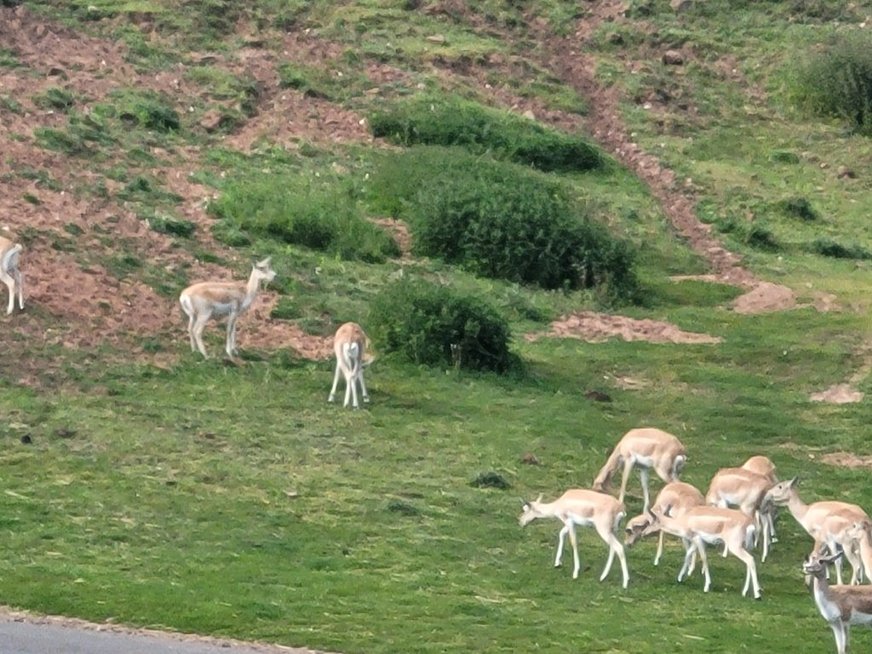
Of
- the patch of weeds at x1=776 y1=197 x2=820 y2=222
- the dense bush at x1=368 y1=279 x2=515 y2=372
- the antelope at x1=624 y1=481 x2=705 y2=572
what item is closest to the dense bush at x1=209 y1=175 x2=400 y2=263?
the dense bush at x1=368 y1=279 x2=515 y2=372

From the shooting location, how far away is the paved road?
1258 centimetres

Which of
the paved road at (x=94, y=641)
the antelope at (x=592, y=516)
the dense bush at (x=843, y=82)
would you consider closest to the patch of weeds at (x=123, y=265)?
the antelope at (x=592, y=516)

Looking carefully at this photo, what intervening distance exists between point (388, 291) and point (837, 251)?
42.2 feet

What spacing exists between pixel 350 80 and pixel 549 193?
8641 millimetres

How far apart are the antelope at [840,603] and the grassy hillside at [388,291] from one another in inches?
32.8

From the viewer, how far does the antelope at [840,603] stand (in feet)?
42.9

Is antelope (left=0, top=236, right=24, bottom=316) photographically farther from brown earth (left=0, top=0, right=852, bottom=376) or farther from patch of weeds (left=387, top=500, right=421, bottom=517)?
patch of weeds (left=387, top=500, right=421, bottom=517)

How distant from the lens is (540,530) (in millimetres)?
17234

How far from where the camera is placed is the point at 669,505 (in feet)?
52.9

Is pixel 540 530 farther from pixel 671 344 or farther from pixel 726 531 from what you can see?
pixel 671 344

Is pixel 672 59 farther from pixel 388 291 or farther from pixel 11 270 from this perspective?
pixel 11 270

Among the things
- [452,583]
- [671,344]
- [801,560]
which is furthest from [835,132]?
[452,583]

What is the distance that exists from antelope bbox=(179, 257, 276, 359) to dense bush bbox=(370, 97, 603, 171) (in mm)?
14326

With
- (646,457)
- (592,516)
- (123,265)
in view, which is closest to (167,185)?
(123,265)
